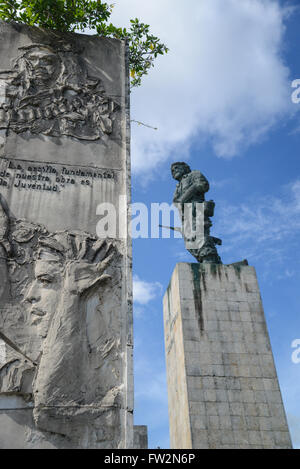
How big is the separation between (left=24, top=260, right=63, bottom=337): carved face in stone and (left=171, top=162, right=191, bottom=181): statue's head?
9.21m

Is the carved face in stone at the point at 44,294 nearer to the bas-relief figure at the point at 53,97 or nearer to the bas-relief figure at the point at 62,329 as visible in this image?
the bas-relief figure at the point at 62,329

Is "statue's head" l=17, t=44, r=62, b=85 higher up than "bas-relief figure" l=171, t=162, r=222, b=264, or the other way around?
"bas-relief figure" l=171, t=162, r=222, b=264

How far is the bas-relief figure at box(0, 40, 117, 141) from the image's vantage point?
603 cm

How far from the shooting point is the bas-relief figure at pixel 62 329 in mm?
4215

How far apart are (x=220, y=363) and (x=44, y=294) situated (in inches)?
248

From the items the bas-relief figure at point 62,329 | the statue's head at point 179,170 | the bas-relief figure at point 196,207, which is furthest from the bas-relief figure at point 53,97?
the statue's head at point 179,170

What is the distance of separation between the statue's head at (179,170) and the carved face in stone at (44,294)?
9.21 metres

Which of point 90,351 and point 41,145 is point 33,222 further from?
point 90,351

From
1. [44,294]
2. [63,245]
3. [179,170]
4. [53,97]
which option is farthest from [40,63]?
[179,170]

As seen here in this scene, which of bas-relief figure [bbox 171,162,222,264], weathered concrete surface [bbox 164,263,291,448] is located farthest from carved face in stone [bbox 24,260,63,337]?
bas-relief figure [bbox 171,162,222,264]

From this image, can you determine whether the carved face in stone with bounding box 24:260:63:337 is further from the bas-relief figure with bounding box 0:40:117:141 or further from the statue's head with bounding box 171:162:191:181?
the statue's head with bounding box 171:162:191:181

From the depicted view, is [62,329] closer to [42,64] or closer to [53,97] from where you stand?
[53,97]

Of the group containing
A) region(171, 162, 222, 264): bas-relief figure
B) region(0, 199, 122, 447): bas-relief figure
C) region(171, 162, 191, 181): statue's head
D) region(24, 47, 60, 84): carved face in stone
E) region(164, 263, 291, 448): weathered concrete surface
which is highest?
region(171, 162, 191, 181): statue's head

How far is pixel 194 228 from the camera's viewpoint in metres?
12.7
